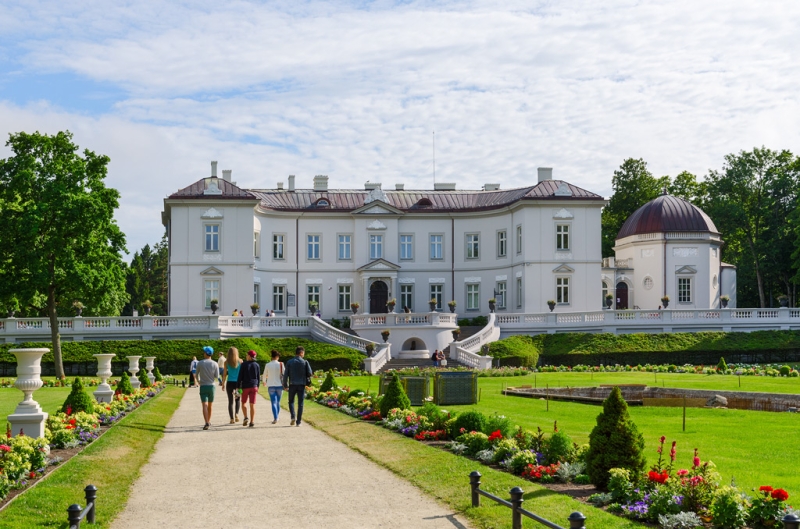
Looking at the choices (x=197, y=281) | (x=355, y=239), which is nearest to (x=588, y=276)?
(x=355, y=239)

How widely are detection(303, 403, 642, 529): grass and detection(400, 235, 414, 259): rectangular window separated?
137 feet

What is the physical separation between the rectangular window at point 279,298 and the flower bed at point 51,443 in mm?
34436

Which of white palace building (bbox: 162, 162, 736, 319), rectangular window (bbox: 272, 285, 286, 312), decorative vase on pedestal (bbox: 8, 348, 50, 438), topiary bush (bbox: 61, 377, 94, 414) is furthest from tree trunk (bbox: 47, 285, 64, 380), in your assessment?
decorative vase on pedestal (bbox: 8, 348, 50, 438)

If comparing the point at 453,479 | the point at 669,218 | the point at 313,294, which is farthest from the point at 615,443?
the point at 669,218

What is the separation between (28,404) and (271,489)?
540cm

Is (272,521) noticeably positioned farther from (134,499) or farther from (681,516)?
(681,516)

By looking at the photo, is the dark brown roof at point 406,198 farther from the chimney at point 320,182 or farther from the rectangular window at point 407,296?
the rectangular window at point 407,296

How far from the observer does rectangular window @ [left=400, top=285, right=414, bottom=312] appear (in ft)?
199

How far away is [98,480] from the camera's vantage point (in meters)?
12.9

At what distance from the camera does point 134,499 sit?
12016 mm

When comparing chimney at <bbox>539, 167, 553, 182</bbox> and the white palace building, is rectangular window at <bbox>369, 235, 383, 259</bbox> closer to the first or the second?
the white palace building

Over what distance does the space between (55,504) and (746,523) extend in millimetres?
7650

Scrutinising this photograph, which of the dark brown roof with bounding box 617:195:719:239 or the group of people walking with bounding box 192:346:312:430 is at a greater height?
the dark brown roof with bounding box 617:195:719:239

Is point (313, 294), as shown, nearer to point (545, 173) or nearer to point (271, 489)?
point (545, 173)
